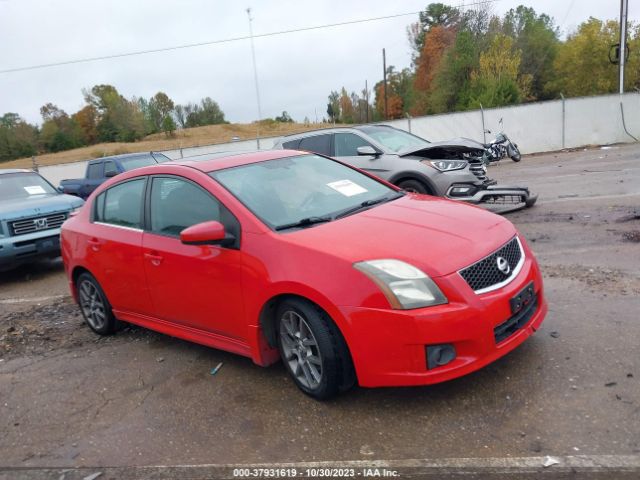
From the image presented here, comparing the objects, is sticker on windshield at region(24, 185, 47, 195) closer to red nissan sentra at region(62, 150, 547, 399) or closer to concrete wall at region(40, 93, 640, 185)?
red nissan sentra at region(62, 150, 547, 399)

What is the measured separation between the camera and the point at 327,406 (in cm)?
354

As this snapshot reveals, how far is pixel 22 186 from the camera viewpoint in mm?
9672

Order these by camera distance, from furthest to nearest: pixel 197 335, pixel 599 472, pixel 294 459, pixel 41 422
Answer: pixel 197 335 < pixel 41 422 < pixel 294 459 < pixel 599 472

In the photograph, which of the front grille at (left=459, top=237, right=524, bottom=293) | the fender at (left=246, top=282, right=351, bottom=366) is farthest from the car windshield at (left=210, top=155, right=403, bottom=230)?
the front grille at (left=459, top=237, right=524, bottom=293)

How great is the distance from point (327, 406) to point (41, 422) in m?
2.04

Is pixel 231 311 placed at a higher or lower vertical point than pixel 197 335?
higher

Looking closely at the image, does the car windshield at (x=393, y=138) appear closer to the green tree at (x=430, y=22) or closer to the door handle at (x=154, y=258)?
the door handle at (x=154, y=258)

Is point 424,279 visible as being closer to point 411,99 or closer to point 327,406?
point 327,406

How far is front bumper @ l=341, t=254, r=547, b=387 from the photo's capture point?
309 cm

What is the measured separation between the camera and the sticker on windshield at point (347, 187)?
442 cm

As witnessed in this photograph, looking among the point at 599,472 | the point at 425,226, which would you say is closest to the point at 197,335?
the point at 425,226

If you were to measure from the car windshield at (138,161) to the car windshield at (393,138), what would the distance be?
7075 millimetres

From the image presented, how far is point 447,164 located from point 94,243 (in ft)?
18.9

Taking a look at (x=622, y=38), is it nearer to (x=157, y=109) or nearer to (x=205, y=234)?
(x=205, y=234)
